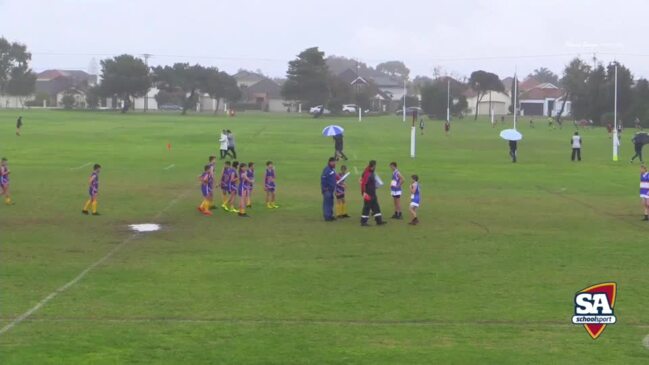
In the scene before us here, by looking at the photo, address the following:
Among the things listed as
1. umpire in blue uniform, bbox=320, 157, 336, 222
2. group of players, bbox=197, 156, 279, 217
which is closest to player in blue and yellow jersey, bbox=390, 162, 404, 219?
umpire in blue uniform, bbox=320, 157, 336, 222

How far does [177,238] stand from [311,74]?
12046 centimetres

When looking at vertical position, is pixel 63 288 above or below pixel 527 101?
below

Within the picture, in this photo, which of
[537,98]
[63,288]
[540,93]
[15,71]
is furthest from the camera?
[540,93]

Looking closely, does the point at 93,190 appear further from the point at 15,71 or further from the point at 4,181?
the point at 15,71

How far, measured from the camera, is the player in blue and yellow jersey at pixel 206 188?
89.5 ft

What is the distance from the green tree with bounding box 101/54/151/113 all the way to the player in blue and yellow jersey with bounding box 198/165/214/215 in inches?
4570

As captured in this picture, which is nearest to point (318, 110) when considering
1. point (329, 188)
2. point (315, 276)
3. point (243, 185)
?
point (243, 185)

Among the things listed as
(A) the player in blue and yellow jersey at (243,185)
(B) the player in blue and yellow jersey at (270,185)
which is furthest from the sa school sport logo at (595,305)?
(B) the player in blue and yellow jersey at (270,185)

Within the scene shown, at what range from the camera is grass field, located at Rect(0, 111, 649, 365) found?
12.7 meters

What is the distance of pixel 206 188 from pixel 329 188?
3.75 meters

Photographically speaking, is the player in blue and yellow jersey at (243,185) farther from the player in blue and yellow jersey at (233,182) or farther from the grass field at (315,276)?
the grass field at (315,276)

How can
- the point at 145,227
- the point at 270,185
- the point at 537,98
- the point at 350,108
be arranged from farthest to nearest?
the point at 537,98
the point at 350,108
the point at 270,185
the point at 145,227

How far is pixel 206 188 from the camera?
27.7 metres

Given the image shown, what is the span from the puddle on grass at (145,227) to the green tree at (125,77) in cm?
11857
